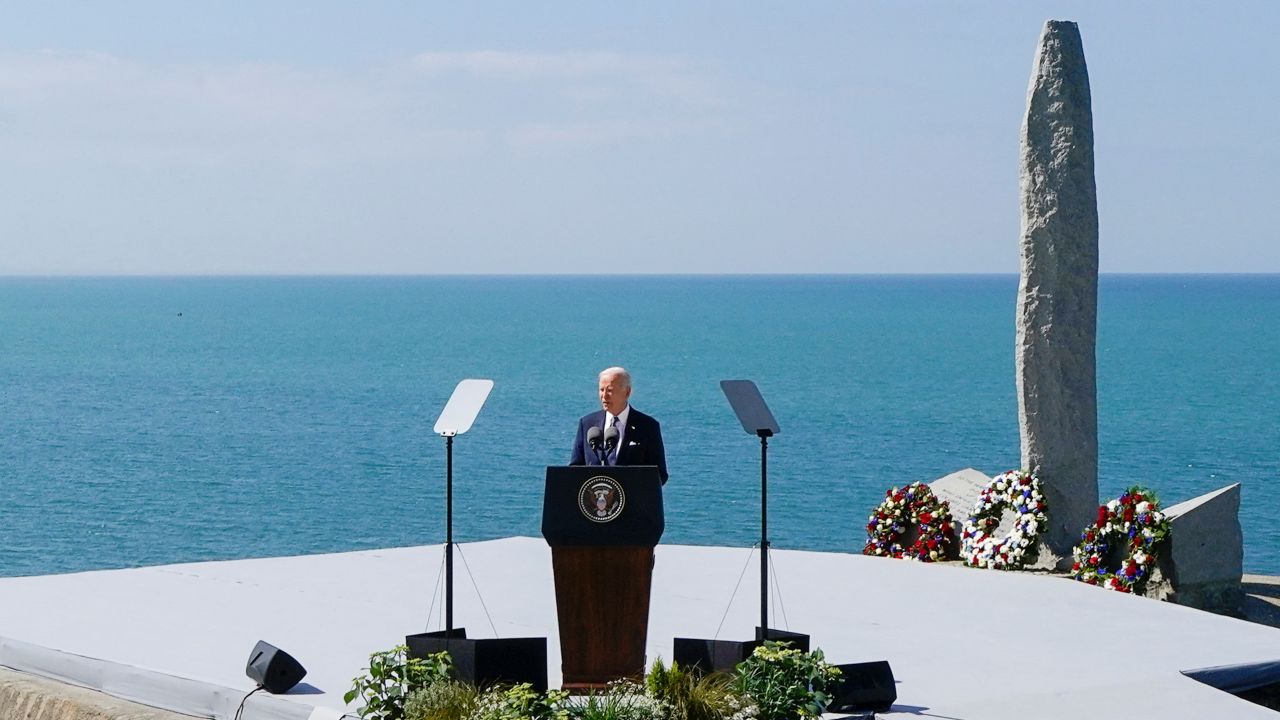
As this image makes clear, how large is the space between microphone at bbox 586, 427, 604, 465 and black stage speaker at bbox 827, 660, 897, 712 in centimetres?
157

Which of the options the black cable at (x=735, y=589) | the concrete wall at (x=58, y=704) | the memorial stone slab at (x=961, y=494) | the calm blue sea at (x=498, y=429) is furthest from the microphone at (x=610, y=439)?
the calm blue sea at (x=498, y=429)

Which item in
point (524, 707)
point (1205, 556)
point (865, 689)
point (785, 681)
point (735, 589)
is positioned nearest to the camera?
point (524, 707)

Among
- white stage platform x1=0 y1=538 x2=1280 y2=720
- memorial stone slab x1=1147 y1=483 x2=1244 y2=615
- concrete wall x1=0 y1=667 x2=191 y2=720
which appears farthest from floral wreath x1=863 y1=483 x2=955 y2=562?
concrete wall x1=0 y1=667 x2=191 y2=720

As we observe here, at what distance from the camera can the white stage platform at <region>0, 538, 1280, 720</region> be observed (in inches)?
311

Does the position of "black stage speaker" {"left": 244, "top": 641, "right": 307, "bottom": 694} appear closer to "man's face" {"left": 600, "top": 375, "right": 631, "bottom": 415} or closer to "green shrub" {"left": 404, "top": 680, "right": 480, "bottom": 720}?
"green shrub" {"left": 404, "top": 680, "right": 480, "bottom": 720}

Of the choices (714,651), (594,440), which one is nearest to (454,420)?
(594,440)

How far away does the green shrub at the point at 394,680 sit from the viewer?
→ 7.02 m

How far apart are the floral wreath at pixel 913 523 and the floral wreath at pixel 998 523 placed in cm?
18

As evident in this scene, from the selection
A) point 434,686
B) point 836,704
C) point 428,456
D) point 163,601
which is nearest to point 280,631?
point 163,601

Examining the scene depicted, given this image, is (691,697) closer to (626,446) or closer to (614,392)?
(626,446)

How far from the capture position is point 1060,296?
12125 millimetres

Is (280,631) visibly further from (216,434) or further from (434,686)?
(216,434)

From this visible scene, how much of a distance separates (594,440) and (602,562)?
778mm

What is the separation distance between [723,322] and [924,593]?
110278mm
